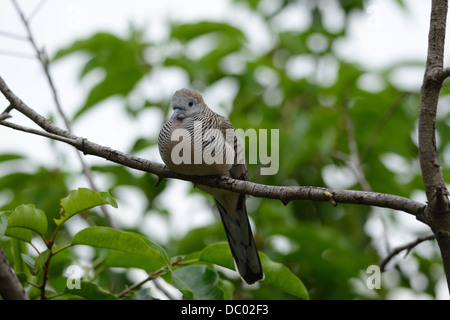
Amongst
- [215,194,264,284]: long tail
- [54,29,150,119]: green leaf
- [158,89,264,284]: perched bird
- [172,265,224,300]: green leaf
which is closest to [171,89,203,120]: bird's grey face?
[158,89,264,284]: perched bird

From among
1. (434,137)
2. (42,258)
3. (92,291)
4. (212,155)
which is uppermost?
(212,155)

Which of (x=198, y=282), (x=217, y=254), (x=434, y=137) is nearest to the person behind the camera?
(x=434, y=137)

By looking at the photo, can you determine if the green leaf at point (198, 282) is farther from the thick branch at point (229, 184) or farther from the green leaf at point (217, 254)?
the thick branch at point (229, 184)

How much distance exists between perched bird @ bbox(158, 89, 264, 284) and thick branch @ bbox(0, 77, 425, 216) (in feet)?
0.37

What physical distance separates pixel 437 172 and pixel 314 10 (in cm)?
368

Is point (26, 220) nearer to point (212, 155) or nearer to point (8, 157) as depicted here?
point (212, 155)

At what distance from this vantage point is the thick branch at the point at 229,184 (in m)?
1.90

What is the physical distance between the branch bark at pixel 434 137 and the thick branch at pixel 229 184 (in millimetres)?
64

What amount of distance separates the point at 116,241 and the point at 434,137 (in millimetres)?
1342

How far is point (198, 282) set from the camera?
2.59 metres

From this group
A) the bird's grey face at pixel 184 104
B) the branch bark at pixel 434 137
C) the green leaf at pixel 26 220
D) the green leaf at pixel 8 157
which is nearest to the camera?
the branch bark at pixel 434 137

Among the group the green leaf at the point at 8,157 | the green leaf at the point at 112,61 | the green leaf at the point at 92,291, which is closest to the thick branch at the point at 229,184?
the green leaf at the point at 92,291

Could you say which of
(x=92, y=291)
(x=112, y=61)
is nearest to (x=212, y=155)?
(x=92, y=291)
